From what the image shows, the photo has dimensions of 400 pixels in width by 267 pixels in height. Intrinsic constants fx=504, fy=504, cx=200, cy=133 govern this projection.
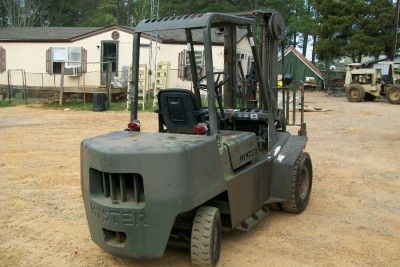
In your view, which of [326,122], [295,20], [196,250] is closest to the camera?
[196,250]

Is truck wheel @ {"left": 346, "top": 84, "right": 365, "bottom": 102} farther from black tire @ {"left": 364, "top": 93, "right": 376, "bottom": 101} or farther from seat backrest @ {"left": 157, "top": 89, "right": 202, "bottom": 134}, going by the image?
seat backrest @ {"left": 157, "top": 89, "right": 202, "bottom": 134}

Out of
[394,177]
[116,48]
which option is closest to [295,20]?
[116,48]

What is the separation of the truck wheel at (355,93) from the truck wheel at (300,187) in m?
19.3

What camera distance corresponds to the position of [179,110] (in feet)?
16.3

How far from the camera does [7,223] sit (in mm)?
5754

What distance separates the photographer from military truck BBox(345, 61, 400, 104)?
24594 millimetres

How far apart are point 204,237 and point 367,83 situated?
2251 centimetres

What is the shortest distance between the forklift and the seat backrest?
1 centimetres

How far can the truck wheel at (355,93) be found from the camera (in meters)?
24.6

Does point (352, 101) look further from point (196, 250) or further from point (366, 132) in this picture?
point (196, 250)

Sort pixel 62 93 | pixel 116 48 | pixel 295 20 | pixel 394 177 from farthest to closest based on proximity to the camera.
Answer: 1. pixel 295 20
2. pixel 116 48
3. pixel 62 93
4. pixel 394 177

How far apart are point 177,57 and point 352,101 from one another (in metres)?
8.90

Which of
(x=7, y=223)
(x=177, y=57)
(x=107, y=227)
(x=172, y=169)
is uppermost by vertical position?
(x=177, y=57)

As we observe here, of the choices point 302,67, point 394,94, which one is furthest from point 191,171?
point 302,67
